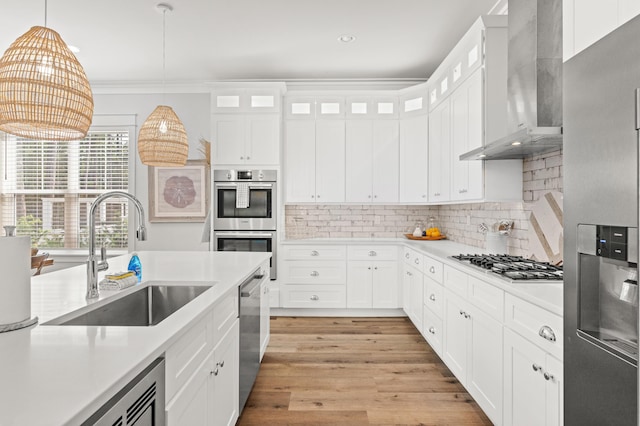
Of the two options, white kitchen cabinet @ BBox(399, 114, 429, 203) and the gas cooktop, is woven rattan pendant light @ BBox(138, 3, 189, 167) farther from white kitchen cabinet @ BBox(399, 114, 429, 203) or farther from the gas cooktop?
white kitchen cabinet @ BBox(399, 114, 429, 203)

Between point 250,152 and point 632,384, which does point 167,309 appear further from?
point 250,152

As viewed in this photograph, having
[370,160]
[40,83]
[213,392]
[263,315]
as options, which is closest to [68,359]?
[213,392]

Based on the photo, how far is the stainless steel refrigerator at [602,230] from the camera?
102 centimetres

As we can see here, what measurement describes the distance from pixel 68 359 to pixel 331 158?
397 centimetres

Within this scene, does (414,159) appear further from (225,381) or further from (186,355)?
(186,355)

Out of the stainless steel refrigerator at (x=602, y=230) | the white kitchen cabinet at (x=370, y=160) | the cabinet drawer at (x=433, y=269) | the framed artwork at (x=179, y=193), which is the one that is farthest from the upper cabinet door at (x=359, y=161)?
the stainless steel refrigerator at (x=602, y=230)

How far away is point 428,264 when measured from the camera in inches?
137

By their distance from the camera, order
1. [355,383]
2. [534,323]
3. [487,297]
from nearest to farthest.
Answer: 1. [534,323]
2. [487,297]
3. [355,383]

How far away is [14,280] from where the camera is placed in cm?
115

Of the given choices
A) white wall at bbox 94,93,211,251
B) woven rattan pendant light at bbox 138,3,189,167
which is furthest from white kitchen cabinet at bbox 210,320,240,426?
white wall at bbox 94,93,211,251

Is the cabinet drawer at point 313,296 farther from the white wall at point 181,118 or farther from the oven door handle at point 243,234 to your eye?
the white wall at point 181,118

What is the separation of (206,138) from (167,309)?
3.51m

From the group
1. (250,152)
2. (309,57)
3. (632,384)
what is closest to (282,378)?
(632,384)

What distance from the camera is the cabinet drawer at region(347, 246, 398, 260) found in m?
4.55
